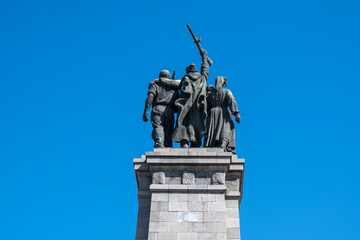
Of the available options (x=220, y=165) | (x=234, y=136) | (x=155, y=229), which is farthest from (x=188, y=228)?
(x=234, y=136)

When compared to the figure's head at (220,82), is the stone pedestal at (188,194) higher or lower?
lower

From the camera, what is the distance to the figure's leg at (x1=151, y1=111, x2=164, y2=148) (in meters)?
20.9

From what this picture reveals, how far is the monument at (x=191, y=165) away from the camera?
18.9 metres

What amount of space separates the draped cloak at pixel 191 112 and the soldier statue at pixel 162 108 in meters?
0.41

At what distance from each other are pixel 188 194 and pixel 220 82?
15.5 ft

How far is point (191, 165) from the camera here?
19.9 meters

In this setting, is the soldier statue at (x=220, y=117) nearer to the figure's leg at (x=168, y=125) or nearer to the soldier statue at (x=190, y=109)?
the soldier statue at (x=190, y=109)

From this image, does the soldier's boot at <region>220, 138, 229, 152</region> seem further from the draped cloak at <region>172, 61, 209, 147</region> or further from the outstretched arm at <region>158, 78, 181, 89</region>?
the outstretched arm at <region>158, 78, 181, 89</region>

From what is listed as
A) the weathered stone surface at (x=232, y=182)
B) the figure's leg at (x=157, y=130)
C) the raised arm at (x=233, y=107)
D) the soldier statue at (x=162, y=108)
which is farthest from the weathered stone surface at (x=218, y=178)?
the raised arm at (x=233, y=107)

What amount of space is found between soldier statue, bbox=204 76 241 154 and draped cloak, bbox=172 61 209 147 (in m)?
0.30

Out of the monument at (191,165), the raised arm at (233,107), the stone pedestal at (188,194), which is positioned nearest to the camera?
the stone pedestal at (188,194)

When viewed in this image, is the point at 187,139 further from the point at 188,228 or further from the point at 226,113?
the point at 188,228

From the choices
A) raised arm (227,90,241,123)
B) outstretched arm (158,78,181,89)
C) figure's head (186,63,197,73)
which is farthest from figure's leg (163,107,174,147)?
raised arm (227,90,241,123)

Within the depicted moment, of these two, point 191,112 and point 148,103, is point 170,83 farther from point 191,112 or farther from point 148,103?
point 191,112
